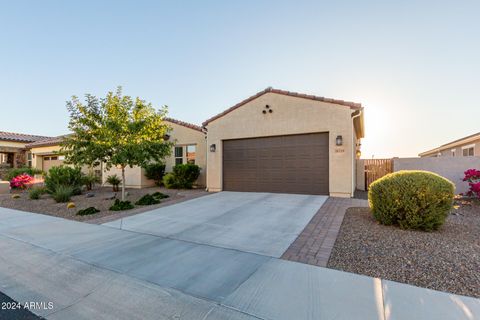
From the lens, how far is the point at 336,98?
9594 millimetres

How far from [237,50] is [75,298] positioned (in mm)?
10830

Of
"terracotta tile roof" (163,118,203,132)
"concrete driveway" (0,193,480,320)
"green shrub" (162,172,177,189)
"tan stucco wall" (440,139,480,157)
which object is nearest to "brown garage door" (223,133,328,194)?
"terracotta tile roof" (163,118,203,132)

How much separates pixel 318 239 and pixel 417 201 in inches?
95.0

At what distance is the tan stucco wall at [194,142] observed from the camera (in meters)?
14.2

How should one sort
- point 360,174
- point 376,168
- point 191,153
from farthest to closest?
point 191,153, point 360,174, point 376,168

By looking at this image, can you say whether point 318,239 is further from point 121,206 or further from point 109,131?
point 109,131

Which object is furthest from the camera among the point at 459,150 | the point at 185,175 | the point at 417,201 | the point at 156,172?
the point at 459,150

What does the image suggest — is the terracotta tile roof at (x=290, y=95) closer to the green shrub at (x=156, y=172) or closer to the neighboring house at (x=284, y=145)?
the neighboring house at (x=284, y=145)

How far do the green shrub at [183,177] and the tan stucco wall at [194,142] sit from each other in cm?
84

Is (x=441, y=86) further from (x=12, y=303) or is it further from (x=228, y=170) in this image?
(x=12, y=303)

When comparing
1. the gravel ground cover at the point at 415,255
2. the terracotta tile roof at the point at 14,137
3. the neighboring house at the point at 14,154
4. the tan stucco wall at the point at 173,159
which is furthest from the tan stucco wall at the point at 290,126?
the terracotta tile roof at the point at 14,137

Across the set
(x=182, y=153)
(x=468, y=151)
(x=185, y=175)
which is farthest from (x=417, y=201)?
(x=468, y=151)

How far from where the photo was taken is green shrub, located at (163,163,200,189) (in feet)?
42.4

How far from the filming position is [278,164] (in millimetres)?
10539
